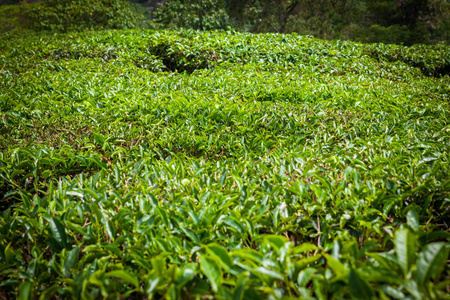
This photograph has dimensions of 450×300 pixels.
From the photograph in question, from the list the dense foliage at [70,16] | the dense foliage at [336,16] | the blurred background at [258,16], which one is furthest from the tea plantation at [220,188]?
the dense foliage at [336,16]

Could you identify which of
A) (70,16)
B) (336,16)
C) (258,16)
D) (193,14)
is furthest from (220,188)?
(336,16)

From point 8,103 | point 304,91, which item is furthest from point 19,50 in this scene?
point 304,91

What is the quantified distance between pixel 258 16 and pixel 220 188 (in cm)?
1594

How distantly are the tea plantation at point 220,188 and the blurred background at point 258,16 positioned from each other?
341 inches

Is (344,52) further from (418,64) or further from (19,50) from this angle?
(19,50)

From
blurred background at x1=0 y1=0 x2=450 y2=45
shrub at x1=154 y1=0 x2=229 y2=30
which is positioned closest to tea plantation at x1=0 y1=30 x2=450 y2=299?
blurred background at x1=0 y1=0 x2=450 y2=45

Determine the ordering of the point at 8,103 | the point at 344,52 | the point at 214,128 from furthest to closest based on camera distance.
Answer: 1. the point at 344,52
2. the point at 8,103
3. the point at 214,128

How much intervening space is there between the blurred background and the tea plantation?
28.4 feet

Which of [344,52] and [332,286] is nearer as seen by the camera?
[332,286]

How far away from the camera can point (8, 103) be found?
8.80ft

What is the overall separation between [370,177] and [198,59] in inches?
170

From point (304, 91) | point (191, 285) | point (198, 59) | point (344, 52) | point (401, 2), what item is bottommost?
point (191, 285)

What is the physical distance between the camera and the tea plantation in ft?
2.85

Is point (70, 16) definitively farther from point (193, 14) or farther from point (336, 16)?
point (336, 16)
